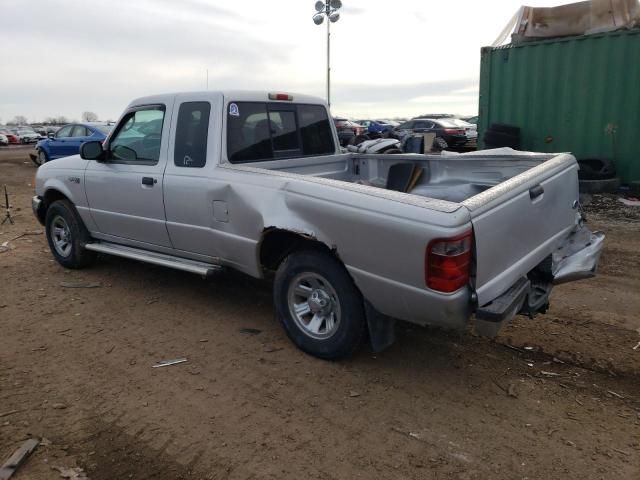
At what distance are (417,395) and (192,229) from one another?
7.28ft

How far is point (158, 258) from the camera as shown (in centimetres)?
483

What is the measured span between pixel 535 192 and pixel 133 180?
11.2ft

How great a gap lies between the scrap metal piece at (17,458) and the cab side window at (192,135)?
2269 millimetres

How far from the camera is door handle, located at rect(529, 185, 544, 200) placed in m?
3.34

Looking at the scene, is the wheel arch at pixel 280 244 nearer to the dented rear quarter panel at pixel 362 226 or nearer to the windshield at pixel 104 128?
the dented rear quarter panel at pixel 362 226

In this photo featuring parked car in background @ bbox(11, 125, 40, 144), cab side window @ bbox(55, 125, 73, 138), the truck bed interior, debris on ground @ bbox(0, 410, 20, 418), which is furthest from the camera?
parked car in background @ bbox(11, 125, 40, 144)

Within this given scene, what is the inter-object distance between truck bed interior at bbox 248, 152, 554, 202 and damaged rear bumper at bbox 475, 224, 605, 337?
718 millimetres

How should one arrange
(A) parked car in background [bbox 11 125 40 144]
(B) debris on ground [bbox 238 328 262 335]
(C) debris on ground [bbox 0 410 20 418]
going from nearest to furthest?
(C) debris on ground [bbox 0 410 20 418] → (B) debris on ground [bbox 238 328 262 335] → (A) parked car in background [bbox 11 125 40 144]

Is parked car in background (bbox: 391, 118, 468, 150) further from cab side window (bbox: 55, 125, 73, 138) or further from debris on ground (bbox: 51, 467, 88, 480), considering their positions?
debris on ground (bbox: 51, 467, 88, 480)

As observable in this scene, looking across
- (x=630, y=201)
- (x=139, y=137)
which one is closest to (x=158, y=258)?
(x=139, y=137)

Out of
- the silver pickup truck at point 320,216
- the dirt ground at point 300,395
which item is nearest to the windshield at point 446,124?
the silver pickup truck at point 320,216

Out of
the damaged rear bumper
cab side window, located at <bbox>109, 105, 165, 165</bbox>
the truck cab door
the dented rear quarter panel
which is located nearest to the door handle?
the damaged rear bumper

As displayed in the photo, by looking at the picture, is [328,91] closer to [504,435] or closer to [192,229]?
[192,229]

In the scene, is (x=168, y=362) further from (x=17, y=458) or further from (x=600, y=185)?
(x=600, y=185)
